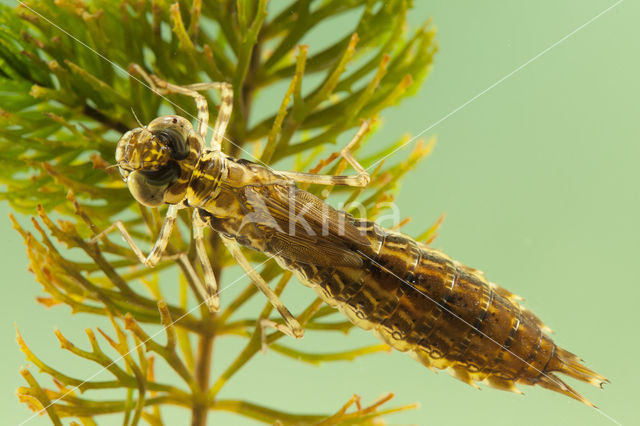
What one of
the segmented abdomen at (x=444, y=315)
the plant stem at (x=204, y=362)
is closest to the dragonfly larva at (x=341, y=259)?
the segmented abdomen at (x=444, y=315)

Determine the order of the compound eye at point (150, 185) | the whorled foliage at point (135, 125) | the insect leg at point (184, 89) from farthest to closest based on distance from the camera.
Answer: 1. the insect leg at point (184, 89)
2. the compound eye at point (150, 185)
3. the whorled foliage at point (135, 125)

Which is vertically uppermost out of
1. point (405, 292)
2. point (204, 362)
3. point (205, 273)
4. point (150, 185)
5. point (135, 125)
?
point (135, 125)

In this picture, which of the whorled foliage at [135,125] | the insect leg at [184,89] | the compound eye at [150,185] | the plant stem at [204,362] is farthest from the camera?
the plant stem at [204,362]

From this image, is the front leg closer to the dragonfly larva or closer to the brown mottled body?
the dragonfly larva

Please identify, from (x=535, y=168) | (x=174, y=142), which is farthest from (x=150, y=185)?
(x=535, y=168)

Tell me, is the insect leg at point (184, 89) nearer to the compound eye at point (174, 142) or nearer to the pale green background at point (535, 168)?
the compound eye at point (174, 142)

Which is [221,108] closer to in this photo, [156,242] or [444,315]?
[156,242]

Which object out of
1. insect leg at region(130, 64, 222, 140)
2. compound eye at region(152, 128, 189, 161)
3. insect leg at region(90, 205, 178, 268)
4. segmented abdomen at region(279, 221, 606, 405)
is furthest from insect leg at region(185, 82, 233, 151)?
segmented abdomen at region(279, 221, 606, 405)
